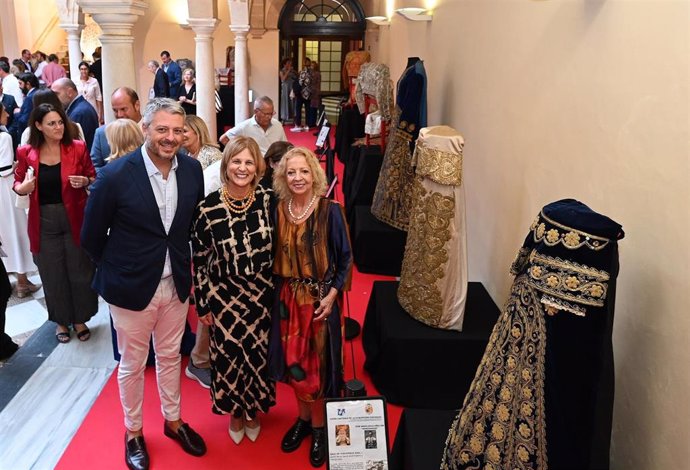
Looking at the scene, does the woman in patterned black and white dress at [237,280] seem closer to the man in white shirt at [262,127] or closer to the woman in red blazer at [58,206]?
the woman in red blazer at [58,206]

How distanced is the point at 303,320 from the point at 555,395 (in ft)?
4.32

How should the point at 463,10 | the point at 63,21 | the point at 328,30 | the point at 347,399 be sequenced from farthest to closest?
1. the point at 328,30
2. the point at 63,21
3. the point at 463,10
4. the point at 347,399

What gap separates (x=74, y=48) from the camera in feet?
→ 40.9

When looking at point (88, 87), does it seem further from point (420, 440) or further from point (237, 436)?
point (420, 440)

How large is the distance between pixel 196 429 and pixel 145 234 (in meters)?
1.25

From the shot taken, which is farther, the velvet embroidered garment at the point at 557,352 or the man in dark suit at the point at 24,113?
the man in dark suit at the point at 24,113

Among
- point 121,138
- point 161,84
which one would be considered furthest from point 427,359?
point 161,84

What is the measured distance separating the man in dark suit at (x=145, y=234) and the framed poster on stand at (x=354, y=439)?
37.9 inches

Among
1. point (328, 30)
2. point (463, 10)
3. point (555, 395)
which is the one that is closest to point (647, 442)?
point (555, 395)

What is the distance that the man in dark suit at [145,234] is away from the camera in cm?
262

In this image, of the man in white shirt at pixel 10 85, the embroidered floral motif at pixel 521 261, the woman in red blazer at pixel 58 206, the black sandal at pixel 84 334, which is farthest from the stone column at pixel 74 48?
the embroidered floral motif at pixel 521 261

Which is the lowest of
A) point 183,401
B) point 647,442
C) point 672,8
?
point 183,401

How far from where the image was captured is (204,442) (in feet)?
10.4

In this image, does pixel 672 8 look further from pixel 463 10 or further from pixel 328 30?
pixel 328 30
